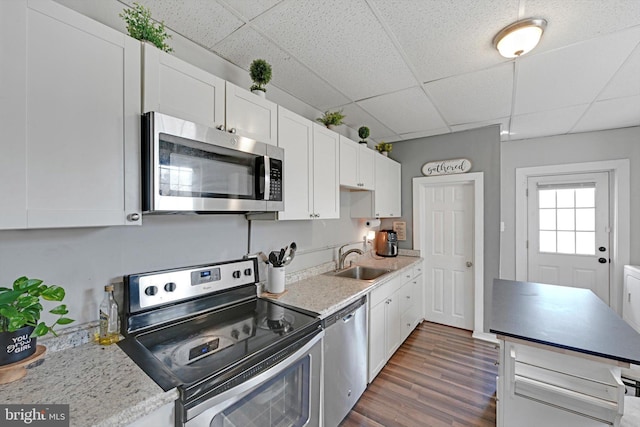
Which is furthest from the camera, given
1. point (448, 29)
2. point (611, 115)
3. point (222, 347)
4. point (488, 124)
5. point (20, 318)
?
point (488, 124)

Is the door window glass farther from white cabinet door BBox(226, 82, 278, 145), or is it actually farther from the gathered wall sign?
white cabinet door BBox(226, 82, 278, 145)

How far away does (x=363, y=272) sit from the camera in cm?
293

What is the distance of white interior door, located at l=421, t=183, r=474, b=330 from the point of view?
3395 mm

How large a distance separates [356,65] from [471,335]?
10.7ft

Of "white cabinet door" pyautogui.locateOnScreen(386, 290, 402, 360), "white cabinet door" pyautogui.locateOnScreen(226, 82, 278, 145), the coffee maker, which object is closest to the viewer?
"white cabinet door" pyautogui.locateOnScreen(226, 82, 278, 145)

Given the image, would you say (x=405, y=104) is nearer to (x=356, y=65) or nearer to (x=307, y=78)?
(x=356, y=65)

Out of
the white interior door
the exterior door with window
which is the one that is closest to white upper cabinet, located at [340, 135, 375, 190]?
the white interior door

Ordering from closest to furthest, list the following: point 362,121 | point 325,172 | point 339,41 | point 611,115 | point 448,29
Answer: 1. point 448,29
2. point 339,41
3. point 325,172
4. point 611,115
5. point 362,121

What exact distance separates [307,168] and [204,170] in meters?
0.87

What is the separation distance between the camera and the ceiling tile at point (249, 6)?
4.42 feet

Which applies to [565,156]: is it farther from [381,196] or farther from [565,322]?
[565,322]

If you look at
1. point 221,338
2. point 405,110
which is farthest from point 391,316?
point 405,110

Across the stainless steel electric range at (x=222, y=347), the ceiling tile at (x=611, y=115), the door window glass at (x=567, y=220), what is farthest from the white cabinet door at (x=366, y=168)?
the door window glass at (x=567, y=220)

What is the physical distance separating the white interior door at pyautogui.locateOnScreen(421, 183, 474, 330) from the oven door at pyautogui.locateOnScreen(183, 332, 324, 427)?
259 centimetres
